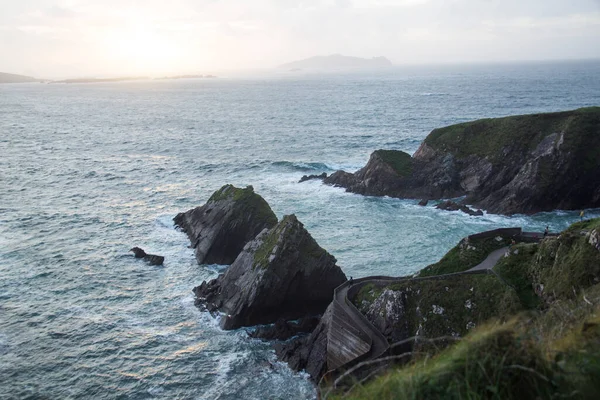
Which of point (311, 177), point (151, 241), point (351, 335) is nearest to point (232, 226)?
point (151, 241)

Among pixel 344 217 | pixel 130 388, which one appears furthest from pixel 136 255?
pixel 344 217

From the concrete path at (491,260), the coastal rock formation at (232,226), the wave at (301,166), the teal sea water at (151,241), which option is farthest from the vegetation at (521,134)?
the coastal rock formation at (232,226)

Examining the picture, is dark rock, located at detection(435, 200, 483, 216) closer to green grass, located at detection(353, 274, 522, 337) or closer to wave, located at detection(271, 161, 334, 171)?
wave, located at detection(271, 161, 334, 171)

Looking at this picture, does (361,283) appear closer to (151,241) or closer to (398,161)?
(151,241)

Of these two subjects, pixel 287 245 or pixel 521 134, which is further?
pixel 521 134

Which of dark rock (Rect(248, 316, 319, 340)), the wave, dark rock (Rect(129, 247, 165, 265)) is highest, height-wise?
the wave

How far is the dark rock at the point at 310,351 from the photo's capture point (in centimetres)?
3108

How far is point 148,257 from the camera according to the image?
162 ft

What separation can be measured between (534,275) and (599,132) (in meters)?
41.5

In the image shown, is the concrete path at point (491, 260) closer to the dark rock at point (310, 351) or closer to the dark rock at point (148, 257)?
the dark rock at point (310, 351)

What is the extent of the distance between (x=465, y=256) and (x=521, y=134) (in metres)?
38.4

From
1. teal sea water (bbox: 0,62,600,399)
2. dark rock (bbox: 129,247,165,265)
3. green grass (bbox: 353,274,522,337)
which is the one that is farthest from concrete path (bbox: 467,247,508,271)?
dark rock (bbox: 129,247,165,265)

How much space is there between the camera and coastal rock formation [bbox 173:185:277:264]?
4862 cm

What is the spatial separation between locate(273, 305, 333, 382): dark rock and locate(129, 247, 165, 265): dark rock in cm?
1886
